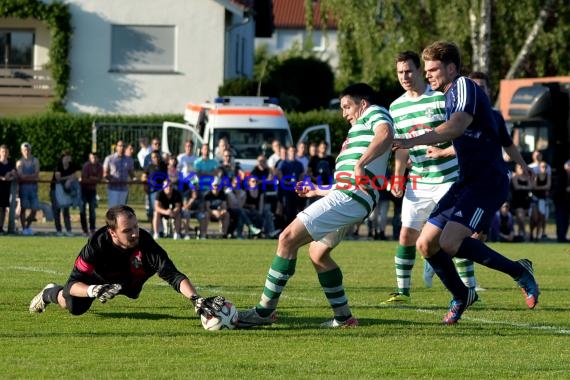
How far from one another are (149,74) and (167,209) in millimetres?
20260

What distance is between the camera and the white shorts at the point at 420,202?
38.0 feet

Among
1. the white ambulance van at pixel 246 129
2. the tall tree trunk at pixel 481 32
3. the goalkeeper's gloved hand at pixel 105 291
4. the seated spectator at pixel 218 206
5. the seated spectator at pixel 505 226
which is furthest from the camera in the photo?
the tall tree trunk at pixel 481 32

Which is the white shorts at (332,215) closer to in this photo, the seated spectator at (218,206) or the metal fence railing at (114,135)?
the seated spectator at (218,206)

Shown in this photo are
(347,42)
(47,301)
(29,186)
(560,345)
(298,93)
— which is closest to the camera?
(560,345)

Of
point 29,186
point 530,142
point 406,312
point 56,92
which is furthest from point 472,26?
point 406,312

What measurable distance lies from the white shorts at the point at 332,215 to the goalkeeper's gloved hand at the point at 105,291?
56.0 inches

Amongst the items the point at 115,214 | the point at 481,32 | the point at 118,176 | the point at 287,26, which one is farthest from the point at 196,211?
the point at 287,26

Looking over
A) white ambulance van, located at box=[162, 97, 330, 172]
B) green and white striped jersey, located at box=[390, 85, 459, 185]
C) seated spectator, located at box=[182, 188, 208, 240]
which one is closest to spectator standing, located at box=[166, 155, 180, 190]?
seated spectator, located at box=[182, 188, 208, 240]

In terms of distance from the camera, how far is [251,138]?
30328 millimetres

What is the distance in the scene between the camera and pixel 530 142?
33.2 m

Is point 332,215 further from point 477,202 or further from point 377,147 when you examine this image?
point 477,202

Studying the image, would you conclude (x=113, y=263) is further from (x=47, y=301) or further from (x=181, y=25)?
(x=181, y=25)

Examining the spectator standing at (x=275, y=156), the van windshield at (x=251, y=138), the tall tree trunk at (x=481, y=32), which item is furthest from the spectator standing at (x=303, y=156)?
the tall tree trunk at (x=481, y=32)

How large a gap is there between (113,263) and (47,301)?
2.48 feet
